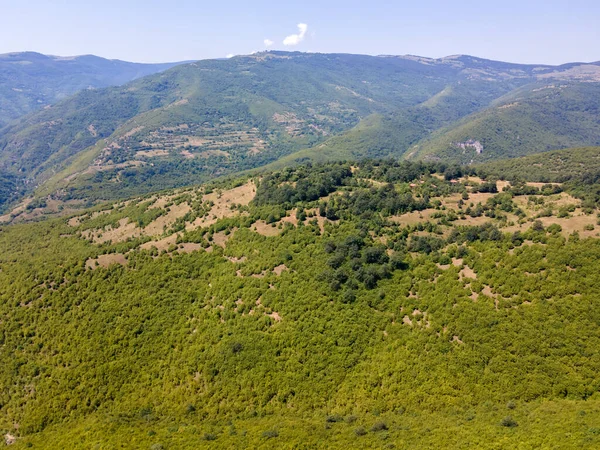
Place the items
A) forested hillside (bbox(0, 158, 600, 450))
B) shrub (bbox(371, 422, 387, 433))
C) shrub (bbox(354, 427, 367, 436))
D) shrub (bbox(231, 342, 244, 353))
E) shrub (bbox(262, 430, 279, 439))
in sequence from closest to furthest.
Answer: shrub (bbox(354, 427, 367, 436))
shrub (bbox(371, 422, 387, 433))
shrub (bbox(262, 430, 279, 439))
forested hillside (bbox(0, 158, 600, 450))
shrub (bbox(231, 342, 244, 353))

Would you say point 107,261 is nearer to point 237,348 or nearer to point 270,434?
point 237,348

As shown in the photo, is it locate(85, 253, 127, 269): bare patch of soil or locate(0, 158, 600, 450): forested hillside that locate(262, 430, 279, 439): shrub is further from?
locate(85, 253, 127, 269): bare patch of soil

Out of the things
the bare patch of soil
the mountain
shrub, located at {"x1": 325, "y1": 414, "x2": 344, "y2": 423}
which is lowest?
shrub, located at {"x1": 325, "y1": 414, "x2": 344, "y2": 423}

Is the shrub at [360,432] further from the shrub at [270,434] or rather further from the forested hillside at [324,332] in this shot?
the shrub at [270,434]

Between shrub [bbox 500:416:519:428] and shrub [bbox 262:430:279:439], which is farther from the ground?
shrub [bbox 500:416:519:428]

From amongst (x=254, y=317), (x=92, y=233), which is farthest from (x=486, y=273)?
(x=92, y=233)

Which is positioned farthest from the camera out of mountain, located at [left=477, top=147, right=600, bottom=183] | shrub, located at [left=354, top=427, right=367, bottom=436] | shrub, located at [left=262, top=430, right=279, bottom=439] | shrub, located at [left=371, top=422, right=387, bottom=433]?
mountain, located at [left=477, top=147, right=600, bottom=183]

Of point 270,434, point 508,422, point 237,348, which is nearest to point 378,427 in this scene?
point 270,434

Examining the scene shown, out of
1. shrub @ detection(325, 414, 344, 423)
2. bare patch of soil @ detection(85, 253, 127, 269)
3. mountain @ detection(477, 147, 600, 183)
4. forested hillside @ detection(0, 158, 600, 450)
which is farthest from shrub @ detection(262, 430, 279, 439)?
mountain @ detection(477, 147, 600, 183)

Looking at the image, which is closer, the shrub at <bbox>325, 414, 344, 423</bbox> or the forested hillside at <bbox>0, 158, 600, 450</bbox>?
the forested hillside at <bbox>0, 158, 600, 450</bbox>

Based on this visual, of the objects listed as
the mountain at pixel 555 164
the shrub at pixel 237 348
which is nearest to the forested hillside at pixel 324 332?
the shrub at pixel 237 348
